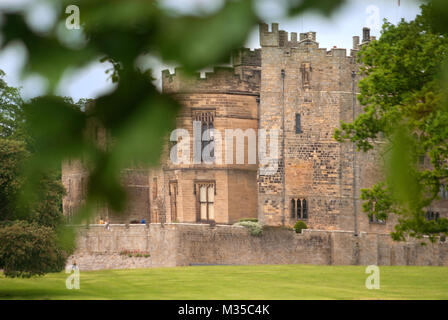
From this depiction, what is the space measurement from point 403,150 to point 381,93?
20046 mm

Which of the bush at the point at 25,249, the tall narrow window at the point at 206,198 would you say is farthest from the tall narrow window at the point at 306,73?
the bush at the point at 25,249

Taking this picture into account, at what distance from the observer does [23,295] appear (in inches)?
891

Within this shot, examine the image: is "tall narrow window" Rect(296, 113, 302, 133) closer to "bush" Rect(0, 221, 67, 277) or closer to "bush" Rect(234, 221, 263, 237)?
"bush" Rect(234, 221, 263, 237)

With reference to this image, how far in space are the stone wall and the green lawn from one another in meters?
1.42

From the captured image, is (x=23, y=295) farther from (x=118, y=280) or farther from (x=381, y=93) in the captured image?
(x=381, y=93)

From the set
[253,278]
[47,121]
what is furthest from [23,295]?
[47,121]

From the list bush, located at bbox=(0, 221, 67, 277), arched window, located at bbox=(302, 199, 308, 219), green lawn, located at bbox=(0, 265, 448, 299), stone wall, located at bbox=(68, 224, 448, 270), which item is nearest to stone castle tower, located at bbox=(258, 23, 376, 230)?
arched window, located at bbox=(302, 199, 308, 219)

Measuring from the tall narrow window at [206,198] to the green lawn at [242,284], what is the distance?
5.36 metres

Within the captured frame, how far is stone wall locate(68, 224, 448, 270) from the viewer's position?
99.8ft

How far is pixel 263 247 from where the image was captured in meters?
31.1

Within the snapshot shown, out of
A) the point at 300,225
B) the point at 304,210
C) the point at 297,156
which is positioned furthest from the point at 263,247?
the point at 297,156

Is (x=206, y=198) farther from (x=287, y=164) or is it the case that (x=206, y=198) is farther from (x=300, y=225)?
(x=300, y=225)

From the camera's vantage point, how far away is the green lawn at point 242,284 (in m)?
21.4

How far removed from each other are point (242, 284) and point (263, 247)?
756cm
